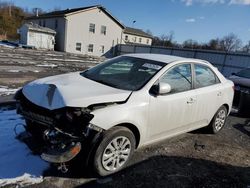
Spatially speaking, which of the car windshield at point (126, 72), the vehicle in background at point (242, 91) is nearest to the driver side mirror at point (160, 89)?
the car windshield at point (126, 72)

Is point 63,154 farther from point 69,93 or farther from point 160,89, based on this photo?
point 160,89

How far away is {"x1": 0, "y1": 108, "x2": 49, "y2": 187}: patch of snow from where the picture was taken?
3365 millimetres

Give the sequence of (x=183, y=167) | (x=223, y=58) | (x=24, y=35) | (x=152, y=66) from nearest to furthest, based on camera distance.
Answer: (x=183, y=167) → (x=152, y=66) → (x=223, y=58) → (x=24, y=35)

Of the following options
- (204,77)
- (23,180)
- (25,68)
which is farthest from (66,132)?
(25,68)

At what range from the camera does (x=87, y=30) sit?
39.9 meters

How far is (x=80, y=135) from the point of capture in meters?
3.29

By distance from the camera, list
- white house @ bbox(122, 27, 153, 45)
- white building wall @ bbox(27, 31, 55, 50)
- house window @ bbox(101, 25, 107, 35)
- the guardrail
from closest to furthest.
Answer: the guardrail, white building wall @ bbox(27, 31, 55, 50), house window @ bbox(101, 25, 107, 35), white house @ bbox(122, 27, 153, 45)

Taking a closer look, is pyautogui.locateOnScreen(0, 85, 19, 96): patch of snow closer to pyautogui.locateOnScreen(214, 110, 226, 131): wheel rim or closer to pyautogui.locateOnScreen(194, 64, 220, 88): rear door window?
pyautogui.locateOnScreen(194, 64, 220, 88): rear door window

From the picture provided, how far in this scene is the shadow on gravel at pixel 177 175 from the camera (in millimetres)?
3633

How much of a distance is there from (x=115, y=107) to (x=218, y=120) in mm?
3328

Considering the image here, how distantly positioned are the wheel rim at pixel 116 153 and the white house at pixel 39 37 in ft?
123

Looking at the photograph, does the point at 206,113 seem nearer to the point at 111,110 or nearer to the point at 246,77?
the point at 111,110

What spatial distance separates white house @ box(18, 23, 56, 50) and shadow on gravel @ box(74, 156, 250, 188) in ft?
123

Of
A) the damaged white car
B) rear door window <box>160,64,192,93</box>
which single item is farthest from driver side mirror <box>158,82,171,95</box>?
rear door window <box>160,64,192,93</box>
